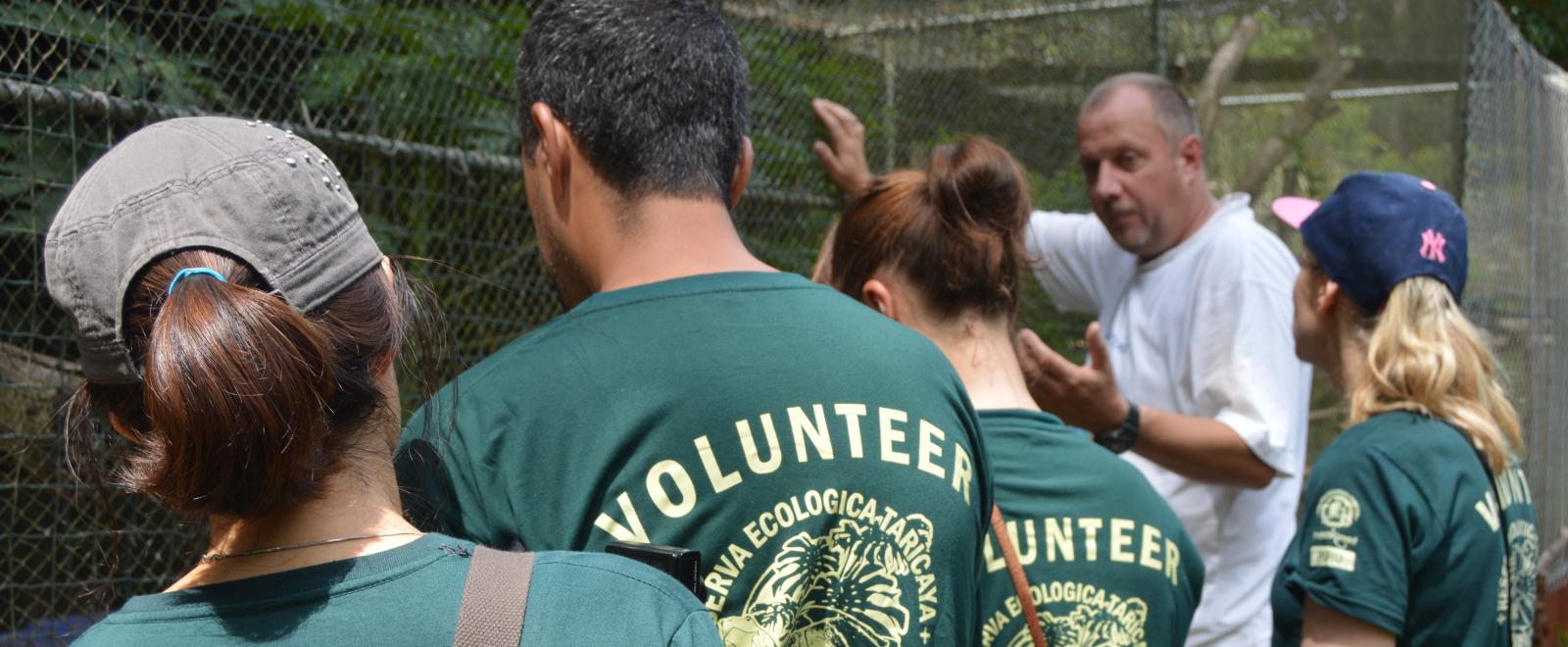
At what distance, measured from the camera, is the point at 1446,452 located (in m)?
2.54

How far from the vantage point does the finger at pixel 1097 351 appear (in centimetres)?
303

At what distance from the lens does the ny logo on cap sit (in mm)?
2727

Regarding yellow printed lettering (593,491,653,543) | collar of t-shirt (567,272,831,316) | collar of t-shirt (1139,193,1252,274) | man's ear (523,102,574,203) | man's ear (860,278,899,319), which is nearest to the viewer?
yellow printed lettering (593,491,653,543)

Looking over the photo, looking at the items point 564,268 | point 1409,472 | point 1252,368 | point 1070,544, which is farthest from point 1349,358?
point 564,268

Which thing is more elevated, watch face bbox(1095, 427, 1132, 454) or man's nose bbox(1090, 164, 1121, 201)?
man's nose bbox(1090, 164, 1121, 201)

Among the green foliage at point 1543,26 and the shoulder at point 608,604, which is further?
the green foliage at point 1543,26

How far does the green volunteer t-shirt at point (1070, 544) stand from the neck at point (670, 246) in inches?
22.6

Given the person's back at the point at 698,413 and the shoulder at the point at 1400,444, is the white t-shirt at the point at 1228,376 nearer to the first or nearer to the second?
the shoulder at the point at 1400,444

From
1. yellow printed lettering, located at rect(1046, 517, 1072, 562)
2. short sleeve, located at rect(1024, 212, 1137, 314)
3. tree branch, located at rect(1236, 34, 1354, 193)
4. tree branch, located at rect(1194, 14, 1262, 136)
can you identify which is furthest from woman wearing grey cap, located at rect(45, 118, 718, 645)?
tree branch, located at rect(1236, 34, 1354, 193)

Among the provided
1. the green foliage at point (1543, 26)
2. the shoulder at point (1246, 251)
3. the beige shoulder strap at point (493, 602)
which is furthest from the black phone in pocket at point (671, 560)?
the green foliage at point (1543, 26)

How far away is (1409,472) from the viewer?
252cm

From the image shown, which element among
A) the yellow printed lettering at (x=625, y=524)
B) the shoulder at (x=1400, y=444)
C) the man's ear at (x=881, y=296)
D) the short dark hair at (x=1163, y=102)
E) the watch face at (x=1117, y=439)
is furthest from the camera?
the short dark hair at (x=1163, y=102)

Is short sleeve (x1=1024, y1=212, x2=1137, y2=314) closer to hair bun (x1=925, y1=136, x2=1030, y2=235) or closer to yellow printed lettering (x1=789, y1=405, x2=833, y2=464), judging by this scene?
hair bun (x1=925, y1=136, x2=1030, y2=235)

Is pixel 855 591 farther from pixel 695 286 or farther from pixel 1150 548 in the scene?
pixel 1150 548
